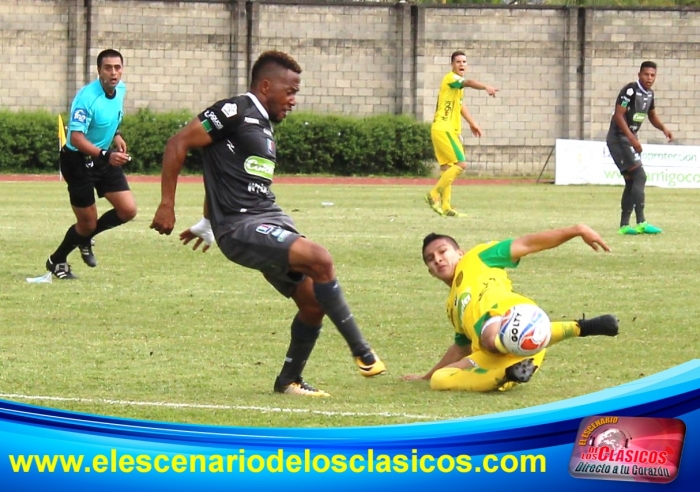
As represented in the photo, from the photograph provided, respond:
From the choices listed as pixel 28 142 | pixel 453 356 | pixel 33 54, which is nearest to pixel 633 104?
pixel 453 356

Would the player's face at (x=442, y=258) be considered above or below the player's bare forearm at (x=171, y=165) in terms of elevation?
below

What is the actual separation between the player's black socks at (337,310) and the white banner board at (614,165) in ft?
91.9

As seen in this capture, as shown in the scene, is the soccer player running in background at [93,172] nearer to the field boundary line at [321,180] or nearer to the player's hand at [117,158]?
the player's hand at [117,158]

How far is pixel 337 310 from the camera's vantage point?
23.7 feet

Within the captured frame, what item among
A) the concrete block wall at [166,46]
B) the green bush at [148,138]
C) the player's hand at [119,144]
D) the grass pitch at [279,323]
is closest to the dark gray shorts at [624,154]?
the grass pitch at [279,323]

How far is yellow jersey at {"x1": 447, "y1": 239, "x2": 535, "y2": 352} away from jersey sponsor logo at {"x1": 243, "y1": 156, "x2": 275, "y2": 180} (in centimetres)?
124

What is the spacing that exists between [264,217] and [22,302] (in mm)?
4570

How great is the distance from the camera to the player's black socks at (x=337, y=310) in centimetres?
724

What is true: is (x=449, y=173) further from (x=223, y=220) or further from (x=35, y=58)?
(x=35, y=58)

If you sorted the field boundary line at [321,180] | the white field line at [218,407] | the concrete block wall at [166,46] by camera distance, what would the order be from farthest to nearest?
the concrete block wall at [166,46]
the field boundary line at [321,180]
the white field line at [218,407]

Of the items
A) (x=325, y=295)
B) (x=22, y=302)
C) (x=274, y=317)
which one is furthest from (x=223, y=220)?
(x=22, y=302)

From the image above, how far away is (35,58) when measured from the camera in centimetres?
4091

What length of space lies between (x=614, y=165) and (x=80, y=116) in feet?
80.0

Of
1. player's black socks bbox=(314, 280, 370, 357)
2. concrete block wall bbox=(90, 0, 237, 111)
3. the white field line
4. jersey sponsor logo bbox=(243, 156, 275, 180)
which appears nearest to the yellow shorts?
jersey sponsor logo bbox=(243, 156, 275, 180)
